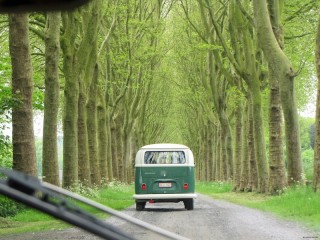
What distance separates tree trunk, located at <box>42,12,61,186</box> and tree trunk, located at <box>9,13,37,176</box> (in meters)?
2.22

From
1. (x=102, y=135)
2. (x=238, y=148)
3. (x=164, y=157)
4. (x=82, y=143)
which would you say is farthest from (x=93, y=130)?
(x=238, y=148)

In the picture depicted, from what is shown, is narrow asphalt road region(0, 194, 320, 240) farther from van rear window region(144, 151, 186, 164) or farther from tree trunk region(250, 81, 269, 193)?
tree trunk region(250, 81, 269, 193)

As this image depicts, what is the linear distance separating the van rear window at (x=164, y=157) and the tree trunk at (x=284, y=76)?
3.74 meters

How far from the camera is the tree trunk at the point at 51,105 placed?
56.5 ft

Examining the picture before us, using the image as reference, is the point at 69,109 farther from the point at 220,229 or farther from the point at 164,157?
the point at 220,229

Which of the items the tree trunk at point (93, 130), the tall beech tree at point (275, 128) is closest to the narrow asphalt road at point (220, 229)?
the tall beech tree at point (275, 128)

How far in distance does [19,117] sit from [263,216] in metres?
6.31

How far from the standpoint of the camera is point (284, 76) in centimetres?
1877

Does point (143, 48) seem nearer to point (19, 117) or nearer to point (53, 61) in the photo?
point (53, 61)

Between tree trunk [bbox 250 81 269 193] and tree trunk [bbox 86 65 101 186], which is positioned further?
tree trunk [bbox 86 65 101 186]

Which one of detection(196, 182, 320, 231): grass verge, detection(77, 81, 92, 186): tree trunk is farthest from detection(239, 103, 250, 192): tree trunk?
detection(196, 182, 320, 231): grass verge

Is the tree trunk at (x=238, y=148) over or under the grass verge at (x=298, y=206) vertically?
over

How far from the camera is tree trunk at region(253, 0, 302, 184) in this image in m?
18.3

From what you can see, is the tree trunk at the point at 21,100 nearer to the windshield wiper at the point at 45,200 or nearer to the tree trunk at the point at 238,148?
the windshield wiper at the point at 45,200
